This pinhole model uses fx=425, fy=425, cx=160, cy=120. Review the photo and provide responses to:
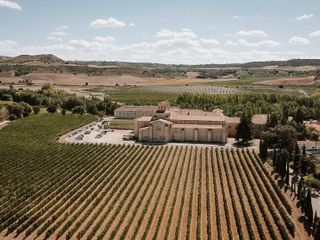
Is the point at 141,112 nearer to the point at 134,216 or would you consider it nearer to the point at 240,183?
the point at 240,183

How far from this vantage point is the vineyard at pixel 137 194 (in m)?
39.7

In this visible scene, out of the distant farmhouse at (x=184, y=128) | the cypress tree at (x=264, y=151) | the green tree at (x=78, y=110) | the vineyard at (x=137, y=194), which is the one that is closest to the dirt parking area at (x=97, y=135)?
the distant farmhouse at (x=184, y=128)

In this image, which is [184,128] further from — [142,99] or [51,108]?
[142,99]

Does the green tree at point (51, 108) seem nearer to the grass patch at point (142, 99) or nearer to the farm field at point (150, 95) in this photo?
the grass patch at point (142, 99)

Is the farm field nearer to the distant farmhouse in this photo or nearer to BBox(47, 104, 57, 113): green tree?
BBox(47, 104, 57, 113): green tree

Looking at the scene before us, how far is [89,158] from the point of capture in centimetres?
6525

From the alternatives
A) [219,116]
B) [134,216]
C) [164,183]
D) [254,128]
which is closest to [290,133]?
[254,128]

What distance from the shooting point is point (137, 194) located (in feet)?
162

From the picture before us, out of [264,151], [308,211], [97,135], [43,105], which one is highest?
[43,105]

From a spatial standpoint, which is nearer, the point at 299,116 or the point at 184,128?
the point at 184,128

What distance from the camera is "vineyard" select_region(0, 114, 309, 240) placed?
39688 millimetres

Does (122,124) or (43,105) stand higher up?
(43,105)

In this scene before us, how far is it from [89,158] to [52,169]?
7837 mm

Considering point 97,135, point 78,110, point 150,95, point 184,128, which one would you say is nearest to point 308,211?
point 184,128
